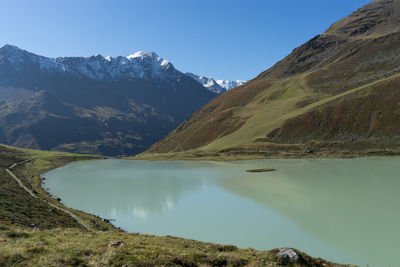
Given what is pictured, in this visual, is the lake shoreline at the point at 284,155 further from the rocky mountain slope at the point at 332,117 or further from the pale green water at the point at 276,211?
the pale green water at the point at 276,211

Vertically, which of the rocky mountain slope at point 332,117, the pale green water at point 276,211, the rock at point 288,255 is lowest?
the pale green water at point 276,211

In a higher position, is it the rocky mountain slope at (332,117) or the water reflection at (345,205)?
the rocky mountain slope at (332,117)

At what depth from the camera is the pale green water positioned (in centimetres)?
2597

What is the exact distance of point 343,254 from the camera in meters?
23.3

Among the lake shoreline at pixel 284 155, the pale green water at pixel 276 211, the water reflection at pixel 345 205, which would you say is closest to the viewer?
the water reflection at pixel 345 205

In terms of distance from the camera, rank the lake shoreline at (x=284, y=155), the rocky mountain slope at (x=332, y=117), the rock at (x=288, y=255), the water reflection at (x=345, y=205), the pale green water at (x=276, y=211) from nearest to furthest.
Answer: the rock at (x=288, y=255) → the water reflection at (x=345, y=205) → the pale green water at (x=276, y=211) → the lake shoreline at (x=284, y=155) → the rocky mountain slope at (x=332, y=117)

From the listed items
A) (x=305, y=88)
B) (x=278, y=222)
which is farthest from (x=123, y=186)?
(x=305, y=88)

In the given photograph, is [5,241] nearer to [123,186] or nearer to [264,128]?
[123,186]

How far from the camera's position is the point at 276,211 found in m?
37.3

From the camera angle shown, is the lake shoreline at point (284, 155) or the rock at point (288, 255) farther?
the lake shoreline at point (284, 155)

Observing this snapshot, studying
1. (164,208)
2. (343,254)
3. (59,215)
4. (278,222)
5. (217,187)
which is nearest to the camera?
(343,254)

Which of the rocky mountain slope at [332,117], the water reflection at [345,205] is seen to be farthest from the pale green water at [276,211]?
the rocky mountain slope at [332,117]

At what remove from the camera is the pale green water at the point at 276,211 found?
25969 mm

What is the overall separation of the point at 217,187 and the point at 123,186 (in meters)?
24.1
